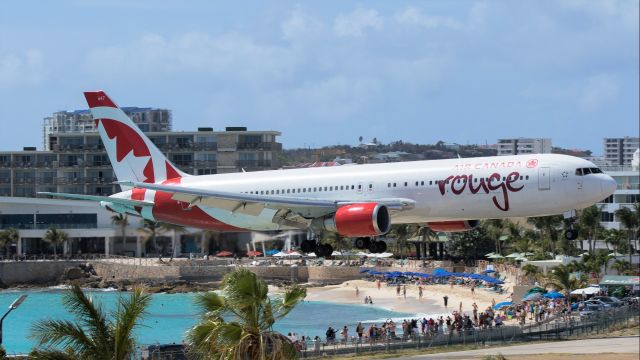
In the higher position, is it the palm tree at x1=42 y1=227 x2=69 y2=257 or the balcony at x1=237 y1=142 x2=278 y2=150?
the balcony at x1=237 y1=142 x2=278 y2=150

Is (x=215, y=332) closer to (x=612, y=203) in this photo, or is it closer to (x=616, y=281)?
(x=616, y=281)

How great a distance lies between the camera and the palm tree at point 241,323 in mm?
32500

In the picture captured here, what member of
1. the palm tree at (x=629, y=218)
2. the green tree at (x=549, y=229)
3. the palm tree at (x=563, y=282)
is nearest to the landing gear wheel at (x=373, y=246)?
the palm tree at (x=563, y=282)

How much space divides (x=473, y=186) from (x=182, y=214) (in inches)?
874

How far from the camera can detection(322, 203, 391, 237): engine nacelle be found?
61.2 meters

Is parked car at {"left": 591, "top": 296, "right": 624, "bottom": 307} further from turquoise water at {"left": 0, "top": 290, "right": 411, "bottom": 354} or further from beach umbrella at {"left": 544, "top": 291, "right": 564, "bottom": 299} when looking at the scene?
turquoise water at {"left": 0, "top": 290, "right": 411, "bottom": 354}

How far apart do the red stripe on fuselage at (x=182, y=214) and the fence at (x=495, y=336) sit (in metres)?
11.5

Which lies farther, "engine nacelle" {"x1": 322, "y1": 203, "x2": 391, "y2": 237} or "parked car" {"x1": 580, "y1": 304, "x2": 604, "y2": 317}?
"parked car" {"x1": 580, "y1": 304, "x2": 604, "y2": 317}

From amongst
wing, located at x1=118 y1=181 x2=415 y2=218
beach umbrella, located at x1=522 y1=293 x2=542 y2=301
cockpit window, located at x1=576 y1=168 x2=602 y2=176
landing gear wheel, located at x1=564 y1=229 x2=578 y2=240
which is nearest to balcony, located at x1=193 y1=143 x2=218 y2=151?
beach umbrella, located at x1=522 y1=293 x2=542 y2=301

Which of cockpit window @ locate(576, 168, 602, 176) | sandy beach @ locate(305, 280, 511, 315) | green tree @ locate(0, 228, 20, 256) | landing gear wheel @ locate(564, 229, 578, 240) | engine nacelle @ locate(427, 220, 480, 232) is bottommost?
sandy beach @ locate(305, 280, 511, 315)

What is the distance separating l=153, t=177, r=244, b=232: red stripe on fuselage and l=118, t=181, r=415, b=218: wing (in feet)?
14.8

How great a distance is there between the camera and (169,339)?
102 metres

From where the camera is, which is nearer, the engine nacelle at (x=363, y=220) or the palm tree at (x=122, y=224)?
the engine nacelle at (x=363, y=220)

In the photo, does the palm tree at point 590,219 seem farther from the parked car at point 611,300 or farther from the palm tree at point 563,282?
the parked car at point 611,300
